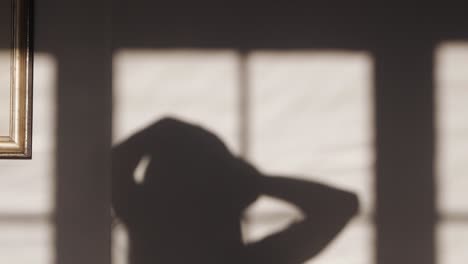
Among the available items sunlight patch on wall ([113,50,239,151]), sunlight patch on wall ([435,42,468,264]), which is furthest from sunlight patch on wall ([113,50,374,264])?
sunlight patch on wall ([435,42,468,264])

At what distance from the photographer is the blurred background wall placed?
6.23 feet

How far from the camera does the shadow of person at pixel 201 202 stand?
1.89m

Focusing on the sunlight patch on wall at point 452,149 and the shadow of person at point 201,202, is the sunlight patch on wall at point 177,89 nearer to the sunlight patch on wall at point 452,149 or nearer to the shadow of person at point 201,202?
the shadow of person at point 201,202

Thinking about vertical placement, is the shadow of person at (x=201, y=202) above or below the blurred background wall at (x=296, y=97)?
below

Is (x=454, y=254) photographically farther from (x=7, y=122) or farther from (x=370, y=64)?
(x=7, y=122)

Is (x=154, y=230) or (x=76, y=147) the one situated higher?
(x=76, y=147)

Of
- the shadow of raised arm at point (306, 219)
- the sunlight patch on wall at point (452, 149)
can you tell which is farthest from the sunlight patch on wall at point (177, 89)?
the sunlight patch on wall at point (452, 149)

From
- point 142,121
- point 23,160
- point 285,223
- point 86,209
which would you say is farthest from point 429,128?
point 23,160

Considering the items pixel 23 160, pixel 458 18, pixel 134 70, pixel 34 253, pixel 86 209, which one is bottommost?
pixel 34 253

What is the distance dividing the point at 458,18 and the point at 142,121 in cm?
91

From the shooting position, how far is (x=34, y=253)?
189cm

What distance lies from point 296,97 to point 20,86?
2.46 feet

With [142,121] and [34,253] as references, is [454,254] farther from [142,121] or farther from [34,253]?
[34,253]

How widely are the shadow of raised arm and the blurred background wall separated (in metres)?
0.03
